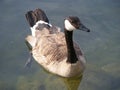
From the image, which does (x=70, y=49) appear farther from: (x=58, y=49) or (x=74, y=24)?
(x=74, y=24)

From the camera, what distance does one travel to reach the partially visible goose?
752 cm

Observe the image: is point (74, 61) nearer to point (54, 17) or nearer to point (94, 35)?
point (94, 35)

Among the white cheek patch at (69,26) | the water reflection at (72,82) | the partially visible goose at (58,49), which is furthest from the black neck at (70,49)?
the water reflection at (72,82)

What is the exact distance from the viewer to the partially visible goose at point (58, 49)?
296 inches

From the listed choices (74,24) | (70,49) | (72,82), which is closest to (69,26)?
(74,24)

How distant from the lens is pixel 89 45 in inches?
343

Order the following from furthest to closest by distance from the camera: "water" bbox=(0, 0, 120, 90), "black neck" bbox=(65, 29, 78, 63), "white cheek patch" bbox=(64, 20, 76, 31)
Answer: "water" bbox=(0, 0, 120, 90) → "black neck" bbox=(65, 29, 78, 63) → "white cheek patch" bbox=(64, 20, 76, 31)

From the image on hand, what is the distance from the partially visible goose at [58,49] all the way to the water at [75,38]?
19 centimetres

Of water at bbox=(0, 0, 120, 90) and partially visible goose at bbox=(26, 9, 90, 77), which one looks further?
water at bbox=(0, 0, 120, 90)

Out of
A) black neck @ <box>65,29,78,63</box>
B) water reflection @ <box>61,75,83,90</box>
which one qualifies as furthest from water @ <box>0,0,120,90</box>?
black neck @ <box>65,29,78,63</box>

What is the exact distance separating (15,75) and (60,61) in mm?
1027

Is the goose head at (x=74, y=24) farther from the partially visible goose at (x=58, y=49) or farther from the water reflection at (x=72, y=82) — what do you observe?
the water reflection at (x=72, y=82)

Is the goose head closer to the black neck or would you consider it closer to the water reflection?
the black neck

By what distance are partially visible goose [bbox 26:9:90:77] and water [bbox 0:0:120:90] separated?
19 cm
